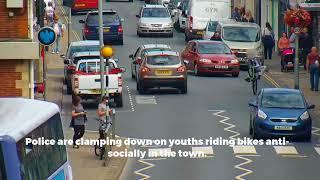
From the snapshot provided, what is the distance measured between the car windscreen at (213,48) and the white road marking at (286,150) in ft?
55.3

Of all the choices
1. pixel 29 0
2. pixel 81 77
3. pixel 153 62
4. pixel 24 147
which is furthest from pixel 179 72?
pixel 24 147

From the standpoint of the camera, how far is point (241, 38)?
55.8 metres

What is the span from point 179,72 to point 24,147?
87.7 feet

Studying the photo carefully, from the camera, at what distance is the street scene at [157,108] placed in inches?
879

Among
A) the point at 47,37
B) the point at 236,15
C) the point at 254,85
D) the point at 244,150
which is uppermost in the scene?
the point at 47,37

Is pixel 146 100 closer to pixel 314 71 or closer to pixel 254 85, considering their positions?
pixel 254 85

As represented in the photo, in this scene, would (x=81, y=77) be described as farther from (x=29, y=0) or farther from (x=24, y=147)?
(x=24, y=147)

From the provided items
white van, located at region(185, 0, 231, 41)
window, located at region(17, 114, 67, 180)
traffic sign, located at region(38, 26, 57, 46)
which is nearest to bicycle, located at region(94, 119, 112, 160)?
traffic sign, located at region(38, 26, 57, 46)

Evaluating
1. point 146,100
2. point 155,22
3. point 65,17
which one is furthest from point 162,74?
point 65,17

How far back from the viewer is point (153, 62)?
45594mm

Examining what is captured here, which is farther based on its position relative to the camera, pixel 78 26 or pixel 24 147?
pixel 78 26

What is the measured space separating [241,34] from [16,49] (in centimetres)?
2531

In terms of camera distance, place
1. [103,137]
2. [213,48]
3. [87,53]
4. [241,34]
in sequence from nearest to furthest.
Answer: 1. [103,137]
2. [87,53]
3. [213,48]
4. [241,34]

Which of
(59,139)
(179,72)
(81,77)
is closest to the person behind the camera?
(59,139)
